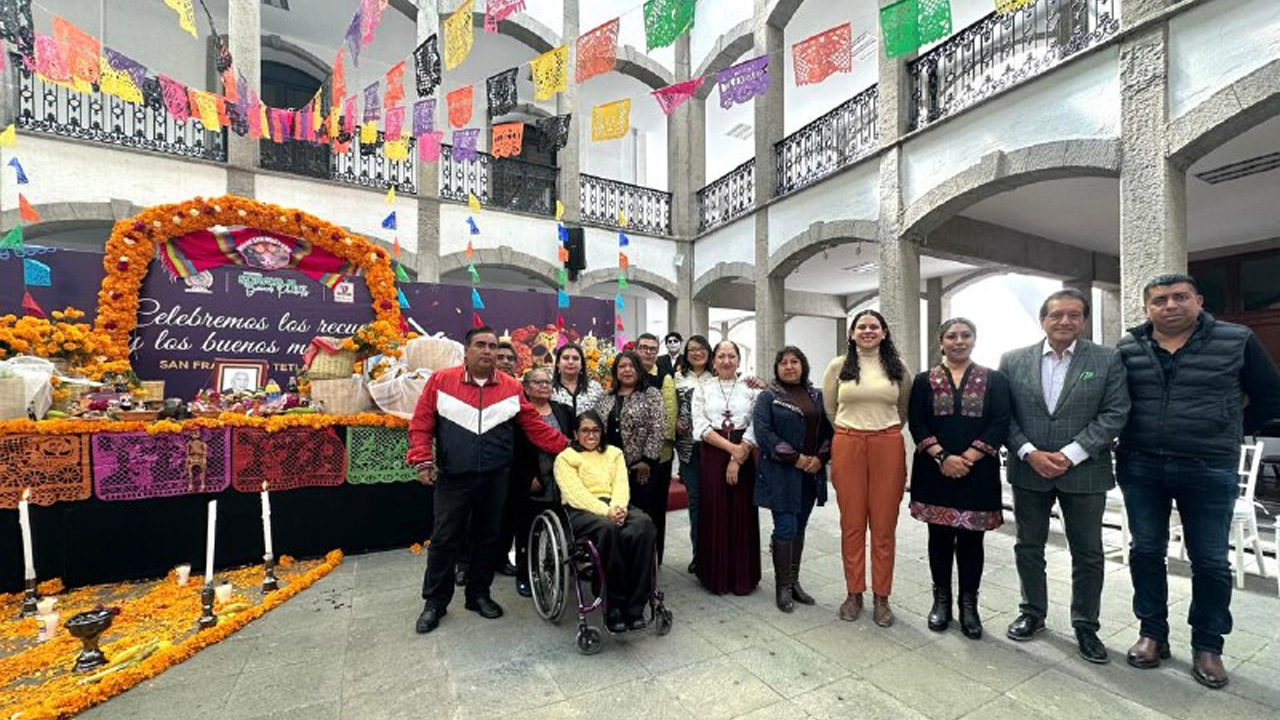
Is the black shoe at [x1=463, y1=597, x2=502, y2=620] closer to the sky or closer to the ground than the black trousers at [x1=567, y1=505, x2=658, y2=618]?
closer to the ground

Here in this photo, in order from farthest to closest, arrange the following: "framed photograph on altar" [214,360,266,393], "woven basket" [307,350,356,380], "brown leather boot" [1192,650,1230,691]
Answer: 1. "framed photograph on altar" [214,360,266,393]
2. "woven basket" [307,350,356,380]
3. "brown leather boot" [1192,650,1230,691]

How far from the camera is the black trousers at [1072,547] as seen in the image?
2.66 metres

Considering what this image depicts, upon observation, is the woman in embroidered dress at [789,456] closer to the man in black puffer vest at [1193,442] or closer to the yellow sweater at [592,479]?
the yellow sweater at [592,479]

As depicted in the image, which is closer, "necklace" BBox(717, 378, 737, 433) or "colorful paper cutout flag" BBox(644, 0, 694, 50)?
"necklace" BBox(717, 378, 737, 433)

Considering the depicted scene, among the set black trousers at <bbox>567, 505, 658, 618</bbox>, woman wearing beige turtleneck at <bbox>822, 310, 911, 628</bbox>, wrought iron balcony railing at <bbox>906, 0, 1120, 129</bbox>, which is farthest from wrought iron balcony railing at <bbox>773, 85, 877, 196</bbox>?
black trousers at <bbox>567, 505, 658, 618</bbox>

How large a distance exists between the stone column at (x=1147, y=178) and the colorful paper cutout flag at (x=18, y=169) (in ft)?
36.8

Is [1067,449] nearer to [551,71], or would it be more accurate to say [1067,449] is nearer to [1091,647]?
[1091,647]

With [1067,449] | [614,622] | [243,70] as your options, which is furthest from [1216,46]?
[243,70]

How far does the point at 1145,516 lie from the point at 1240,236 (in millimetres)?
8123

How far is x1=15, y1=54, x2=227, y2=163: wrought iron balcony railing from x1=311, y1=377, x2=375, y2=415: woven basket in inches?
216

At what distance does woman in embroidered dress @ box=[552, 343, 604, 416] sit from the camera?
3.71m

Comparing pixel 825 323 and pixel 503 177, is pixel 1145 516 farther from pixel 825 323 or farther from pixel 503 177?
pixel 825 323

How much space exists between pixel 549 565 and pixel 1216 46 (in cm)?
591

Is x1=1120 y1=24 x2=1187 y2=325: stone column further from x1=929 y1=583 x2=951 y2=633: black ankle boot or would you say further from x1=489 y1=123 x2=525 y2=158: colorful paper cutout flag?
x1=489 y1=123 x2=525 y2=158: colorful paper cutout flag
